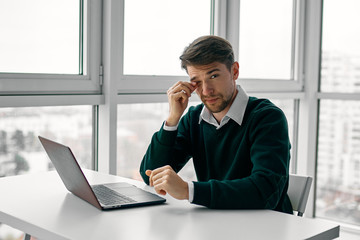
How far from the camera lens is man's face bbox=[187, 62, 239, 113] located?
1714 mm

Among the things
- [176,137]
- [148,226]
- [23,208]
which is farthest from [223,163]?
[23,208]

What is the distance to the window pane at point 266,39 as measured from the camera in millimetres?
3207

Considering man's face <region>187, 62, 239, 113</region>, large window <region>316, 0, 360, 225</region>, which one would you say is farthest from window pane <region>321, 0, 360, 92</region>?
man's face <region>187, 62, 239, 113</region>

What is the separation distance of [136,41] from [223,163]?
3.12 ft

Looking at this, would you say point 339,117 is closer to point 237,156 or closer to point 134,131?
point 134,131

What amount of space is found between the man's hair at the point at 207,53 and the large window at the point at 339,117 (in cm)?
196

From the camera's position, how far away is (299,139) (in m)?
3.71

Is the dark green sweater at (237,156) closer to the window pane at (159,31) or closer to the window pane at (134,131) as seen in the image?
the window pane at (134,131)

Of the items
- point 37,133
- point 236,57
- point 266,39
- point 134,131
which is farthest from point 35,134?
point 266,39

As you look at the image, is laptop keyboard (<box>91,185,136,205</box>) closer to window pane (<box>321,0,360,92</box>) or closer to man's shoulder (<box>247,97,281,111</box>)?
man's shoulder (<box>247,97,281,111</box>)

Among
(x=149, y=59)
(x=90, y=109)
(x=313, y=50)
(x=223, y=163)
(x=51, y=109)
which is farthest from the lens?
(x=313, y=50)

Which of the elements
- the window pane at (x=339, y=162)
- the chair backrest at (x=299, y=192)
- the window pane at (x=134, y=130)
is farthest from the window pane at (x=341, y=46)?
the chair backrest at (x=299, y=192)

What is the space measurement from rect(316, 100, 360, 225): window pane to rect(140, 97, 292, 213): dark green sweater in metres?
1.87

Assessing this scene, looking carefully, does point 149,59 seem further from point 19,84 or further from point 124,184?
point 124,184
